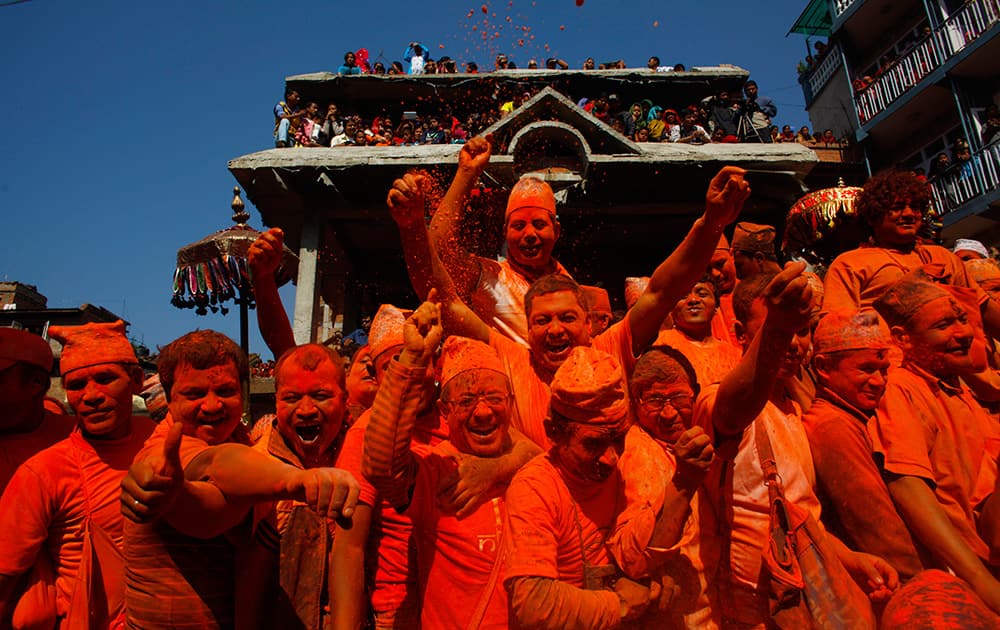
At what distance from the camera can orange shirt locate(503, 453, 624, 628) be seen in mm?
2123

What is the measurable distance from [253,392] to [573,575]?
847 cm

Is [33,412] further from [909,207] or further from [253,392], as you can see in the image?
[253,392]

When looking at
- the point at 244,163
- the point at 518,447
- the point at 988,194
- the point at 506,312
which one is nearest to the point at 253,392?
the point at 244,163

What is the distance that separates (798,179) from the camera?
1069cm

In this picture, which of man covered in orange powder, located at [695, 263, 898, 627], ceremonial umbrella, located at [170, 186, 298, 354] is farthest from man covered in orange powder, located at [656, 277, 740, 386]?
ceremonial umbrella, located at [170, 186, 298, 354]

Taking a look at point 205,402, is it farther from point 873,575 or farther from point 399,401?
point 873,575

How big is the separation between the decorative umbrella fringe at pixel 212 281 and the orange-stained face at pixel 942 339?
20.7ft

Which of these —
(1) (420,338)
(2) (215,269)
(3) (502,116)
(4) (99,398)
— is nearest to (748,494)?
(1) (420,338)

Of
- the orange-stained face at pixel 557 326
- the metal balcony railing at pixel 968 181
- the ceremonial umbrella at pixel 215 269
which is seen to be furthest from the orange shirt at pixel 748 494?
the metal balcony railing at pixel 968 181

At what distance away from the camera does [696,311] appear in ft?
12.9

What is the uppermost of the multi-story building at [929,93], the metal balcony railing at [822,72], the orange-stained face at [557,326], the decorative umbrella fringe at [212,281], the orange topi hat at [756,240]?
the metal balcony railing at [822,72]

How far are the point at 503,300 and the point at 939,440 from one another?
229 centimetres

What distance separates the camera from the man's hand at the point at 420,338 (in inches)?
89.6

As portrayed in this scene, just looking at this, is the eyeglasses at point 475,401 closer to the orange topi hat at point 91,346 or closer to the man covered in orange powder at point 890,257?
the orange topi hat at point 91,346
